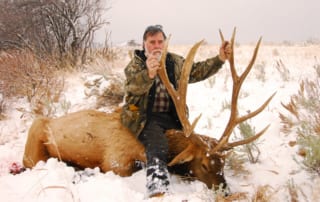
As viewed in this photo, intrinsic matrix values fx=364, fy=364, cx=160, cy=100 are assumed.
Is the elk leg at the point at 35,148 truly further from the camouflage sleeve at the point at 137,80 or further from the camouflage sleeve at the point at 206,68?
the camouflage sleeve at the point at 206,68

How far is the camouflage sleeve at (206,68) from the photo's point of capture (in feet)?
12.3

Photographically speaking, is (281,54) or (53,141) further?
(281,54)

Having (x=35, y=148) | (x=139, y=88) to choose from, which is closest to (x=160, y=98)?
(x=139, y=88)

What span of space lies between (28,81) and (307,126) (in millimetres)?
5040

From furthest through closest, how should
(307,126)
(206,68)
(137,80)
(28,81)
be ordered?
(28,81)
(206,68)
(307,126)
(137,80)

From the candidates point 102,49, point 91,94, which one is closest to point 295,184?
point 91,94

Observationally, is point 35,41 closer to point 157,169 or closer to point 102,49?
point 102,49

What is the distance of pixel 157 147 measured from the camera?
3.33m

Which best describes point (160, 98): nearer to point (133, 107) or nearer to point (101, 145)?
point (133, 107)

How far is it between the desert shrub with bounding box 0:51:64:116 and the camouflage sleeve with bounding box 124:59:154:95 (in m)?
3.06

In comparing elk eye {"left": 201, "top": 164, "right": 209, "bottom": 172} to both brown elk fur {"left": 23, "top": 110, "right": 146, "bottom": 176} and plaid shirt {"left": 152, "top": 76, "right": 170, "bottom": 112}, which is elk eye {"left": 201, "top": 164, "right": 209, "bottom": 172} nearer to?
brown elk fur {"left": 23, "top": 110, "right": 146, "bottom": 176}

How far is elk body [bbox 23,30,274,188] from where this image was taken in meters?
3.06

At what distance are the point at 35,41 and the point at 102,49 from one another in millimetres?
1910

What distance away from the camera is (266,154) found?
12.1 ft
